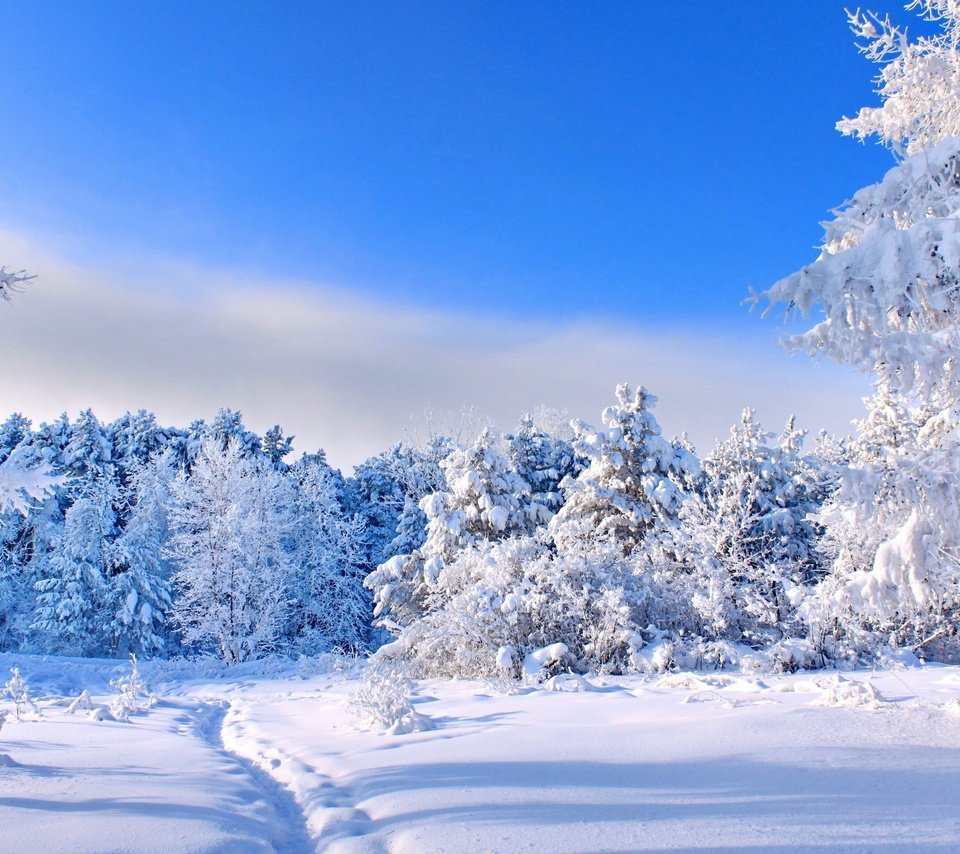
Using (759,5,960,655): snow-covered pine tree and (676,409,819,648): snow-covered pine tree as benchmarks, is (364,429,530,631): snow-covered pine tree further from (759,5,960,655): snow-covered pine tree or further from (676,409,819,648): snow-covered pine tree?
(759,5,960,655): snow-covered pine tree

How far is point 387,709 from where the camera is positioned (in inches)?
332

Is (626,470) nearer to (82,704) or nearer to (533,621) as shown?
(533,621)

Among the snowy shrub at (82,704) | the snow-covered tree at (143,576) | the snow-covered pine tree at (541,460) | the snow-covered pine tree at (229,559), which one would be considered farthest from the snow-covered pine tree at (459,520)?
the snow-covered tree at (143,576)

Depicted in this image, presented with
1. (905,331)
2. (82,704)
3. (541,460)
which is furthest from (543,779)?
(541,460)

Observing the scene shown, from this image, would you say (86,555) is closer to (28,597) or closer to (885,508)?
(28,597)

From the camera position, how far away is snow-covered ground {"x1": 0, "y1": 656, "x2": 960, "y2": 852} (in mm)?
3945

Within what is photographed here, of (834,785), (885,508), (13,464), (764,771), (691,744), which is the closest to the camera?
(834,785)

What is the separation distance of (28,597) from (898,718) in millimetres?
37089

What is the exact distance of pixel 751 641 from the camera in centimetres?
1423

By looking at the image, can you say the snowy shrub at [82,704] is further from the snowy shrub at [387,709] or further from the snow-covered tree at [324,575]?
the snow-covered tree at [324,575]

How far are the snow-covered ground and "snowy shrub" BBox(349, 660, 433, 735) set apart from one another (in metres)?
0.20

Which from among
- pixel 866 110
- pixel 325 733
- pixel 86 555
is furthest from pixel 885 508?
pixel 86 555

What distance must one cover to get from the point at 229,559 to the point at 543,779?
25.4 metres

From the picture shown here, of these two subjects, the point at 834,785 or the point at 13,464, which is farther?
the point at 13,464
